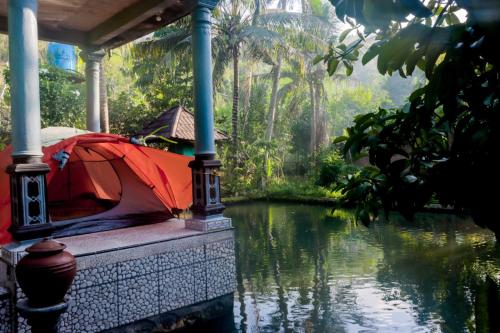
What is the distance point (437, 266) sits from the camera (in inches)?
211

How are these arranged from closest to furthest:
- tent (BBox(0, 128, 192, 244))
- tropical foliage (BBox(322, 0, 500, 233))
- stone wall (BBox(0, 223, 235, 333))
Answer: tropical foliage (BBox(322, 0, 500, 233))
stone wall (BBox(0, 223, 235, 333))
tent (BBox(0, 128, 192, 244))

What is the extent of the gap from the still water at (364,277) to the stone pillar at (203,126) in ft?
3.49

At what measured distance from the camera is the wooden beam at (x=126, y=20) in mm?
4457

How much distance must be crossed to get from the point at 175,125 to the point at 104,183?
12.5 ft

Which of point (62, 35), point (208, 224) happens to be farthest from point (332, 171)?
point (208, 224)

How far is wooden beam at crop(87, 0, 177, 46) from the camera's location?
4457mm

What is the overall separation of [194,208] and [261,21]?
10.2 metres

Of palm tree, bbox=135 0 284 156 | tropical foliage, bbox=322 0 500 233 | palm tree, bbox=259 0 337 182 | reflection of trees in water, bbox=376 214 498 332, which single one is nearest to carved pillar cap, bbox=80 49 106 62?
reflection of trees in water, bbox=376 214 498 332

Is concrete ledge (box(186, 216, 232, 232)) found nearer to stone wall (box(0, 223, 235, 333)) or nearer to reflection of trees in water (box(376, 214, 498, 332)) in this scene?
stone wall (box(0, 223, 235, 333))

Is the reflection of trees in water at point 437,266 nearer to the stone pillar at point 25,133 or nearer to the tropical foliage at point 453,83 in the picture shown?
the tropical foliage at point 453,83

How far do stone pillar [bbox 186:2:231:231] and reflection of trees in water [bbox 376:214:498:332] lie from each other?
2.13 meters

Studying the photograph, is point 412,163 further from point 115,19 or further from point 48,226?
→ point 115,19

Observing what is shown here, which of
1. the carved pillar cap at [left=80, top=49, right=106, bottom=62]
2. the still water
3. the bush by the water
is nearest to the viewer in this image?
the still water

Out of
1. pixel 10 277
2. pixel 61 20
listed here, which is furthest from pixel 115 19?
pixel 10 277
